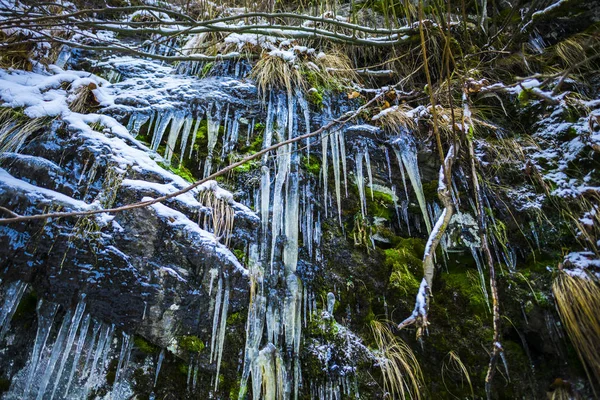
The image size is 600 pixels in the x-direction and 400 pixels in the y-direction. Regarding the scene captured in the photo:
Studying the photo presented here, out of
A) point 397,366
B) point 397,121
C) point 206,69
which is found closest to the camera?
point 397,366

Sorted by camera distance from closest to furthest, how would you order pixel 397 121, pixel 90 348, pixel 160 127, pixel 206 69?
1. pixel 90 348
2. pixel 160 127
3. pixel 397 121
4. pixel 206 69

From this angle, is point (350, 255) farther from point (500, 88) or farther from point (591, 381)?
point (500, 88)

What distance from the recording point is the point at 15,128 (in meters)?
2.34

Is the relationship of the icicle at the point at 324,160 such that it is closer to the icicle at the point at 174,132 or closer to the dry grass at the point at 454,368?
the icicle at the point at 174,132

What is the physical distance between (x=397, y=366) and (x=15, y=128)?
3275 millimetres

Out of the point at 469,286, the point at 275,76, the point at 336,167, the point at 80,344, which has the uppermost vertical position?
the point at 275,76

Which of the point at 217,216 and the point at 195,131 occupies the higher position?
the point at 195,131

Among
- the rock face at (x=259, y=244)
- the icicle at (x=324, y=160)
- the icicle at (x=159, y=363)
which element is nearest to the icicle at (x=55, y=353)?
the rock face at (x=259, y=244)

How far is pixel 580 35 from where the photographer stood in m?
3.24

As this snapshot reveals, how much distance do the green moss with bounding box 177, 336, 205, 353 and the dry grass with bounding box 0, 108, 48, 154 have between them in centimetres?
177

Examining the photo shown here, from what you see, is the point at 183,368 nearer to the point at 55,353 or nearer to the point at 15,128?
the point at 55,353

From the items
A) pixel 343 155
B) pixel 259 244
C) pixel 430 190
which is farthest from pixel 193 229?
pixel 430 190

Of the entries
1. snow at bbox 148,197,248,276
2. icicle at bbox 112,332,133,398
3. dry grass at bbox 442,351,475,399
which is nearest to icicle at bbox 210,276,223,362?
snow at bbox 148,197,248,276

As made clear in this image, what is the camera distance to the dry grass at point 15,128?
2.25m
